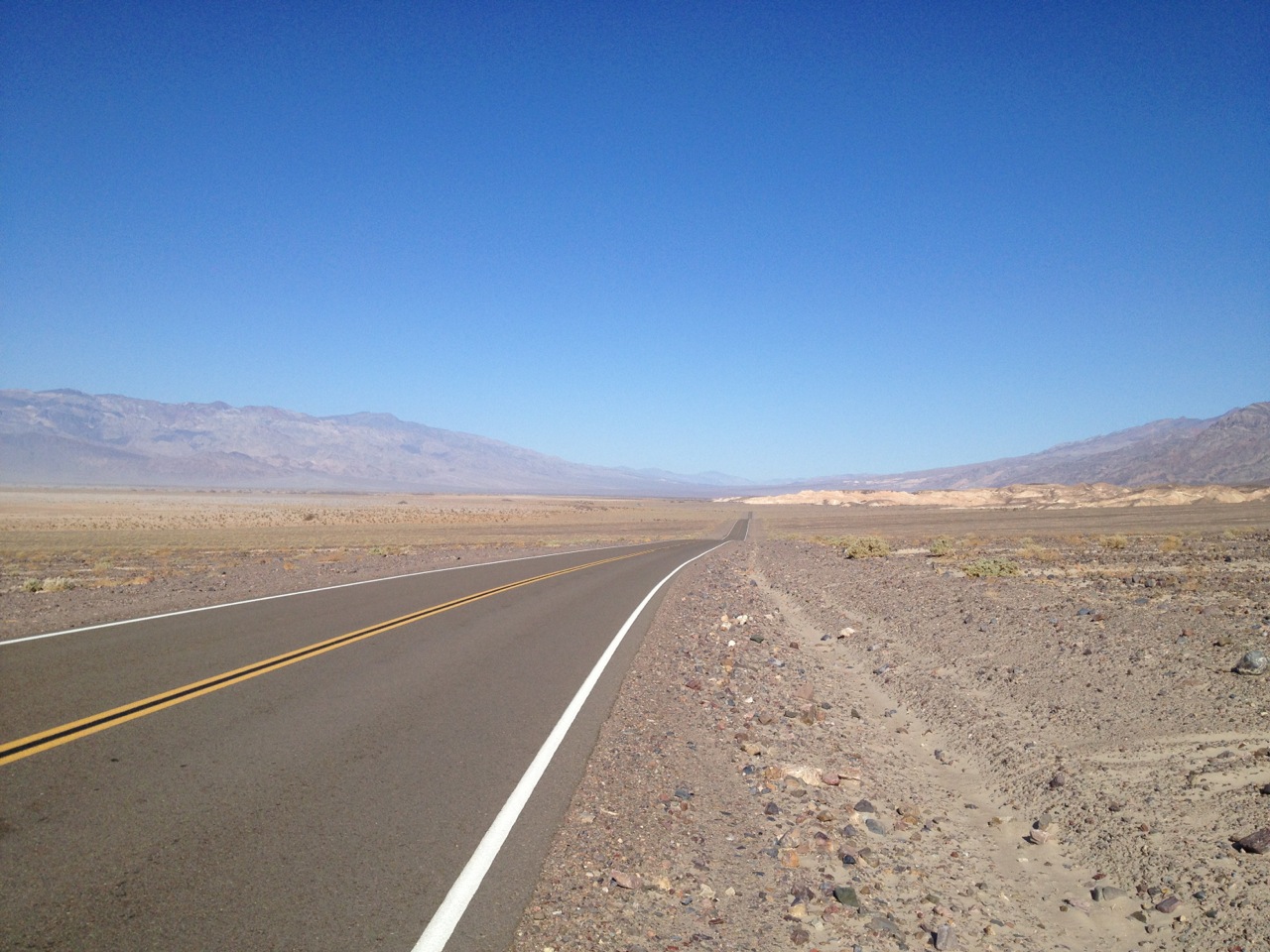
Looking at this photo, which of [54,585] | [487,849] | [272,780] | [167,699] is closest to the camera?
[487,849]

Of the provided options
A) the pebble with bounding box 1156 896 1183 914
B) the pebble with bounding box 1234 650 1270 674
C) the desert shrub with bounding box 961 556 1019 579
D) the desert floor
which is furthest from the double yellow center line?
the desert shrub with bounding box 961 556 1019 579

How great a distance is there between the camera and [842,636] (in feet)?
45.2

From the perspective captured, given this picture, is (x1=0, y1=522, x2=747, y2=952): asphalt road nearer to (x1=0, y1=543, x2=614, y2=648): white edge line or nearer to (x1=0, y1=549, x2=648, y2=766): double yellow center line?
(x1=0, y1=549, x2=648, y2=766): double yellow center line

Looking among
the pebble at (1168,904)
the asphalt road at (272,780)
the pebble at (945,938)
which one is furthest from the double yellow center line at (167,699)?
the pebble at (1168,904)

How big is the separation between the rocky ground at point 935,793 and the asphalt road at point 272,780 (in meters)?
0.66

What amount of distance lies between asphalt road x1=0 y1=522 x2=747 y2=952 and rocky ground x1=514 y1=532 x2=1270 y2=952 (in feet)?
2.16

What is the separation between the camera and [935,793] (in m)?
6.79

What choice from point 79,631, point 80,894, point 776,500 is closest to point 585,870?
point 80,894

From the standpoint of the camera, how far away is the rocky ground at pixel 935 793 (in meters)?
4.55

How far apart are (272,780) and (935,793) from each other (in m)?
5.30

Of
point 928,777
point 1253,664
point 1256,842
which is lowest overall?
point 928,777

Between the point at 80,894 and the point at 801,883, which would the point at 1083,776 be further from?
the point at 80,894

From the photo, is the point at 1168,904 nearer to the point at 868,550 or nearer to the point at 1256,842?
the point at 1256,842

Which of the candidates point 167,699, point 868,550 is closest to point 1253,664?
point 167,699
